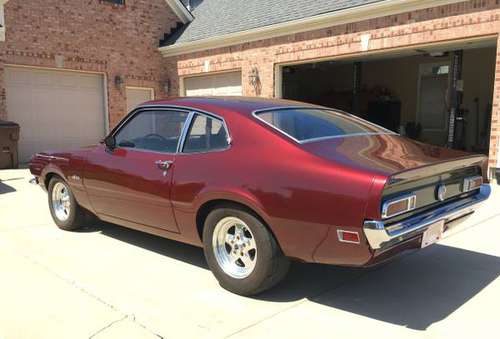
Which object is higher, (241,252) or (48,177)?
(48,177)

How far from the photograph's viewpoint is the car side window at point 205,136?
3799 millimetres

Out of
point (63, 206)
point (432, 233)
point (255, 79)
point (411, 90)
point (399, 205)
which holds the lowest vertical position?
point (63, 206)

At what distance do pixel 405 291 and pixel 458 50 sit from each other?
9.43 meters

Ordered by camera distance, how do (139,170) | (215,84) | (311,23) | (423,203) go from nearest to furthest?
(423,203) < (139,170) < (311,23) < (215,84)

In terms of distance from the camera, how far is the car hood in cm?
313

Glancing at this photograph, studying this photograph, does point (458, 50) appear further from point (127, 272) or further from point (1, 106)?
point (1, 106)

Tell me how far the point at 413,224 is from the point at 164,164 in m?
2.09

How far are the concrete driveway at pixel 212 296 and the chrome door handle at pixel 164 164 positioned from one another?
94 centimetres

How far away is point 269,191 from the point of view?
3.26 metres

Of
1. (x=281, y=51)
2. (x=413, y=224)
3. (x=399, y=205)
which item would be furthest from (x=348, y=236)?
(x=281, y=51)

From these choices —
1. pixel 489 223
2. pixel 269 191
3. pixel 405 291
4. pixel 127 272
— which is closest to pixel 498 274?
pixel 405 291

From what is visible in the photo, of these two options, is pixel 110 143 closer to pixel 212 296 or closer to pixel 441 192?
pixel 212 296

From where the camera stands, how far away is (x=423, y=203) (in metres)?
3.35

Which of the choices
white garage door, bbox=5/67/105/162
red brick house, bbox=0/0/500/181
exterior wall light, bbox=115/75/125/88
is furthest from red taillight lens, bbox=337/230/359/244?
exterior wall light, bbox=115/75/125/88
